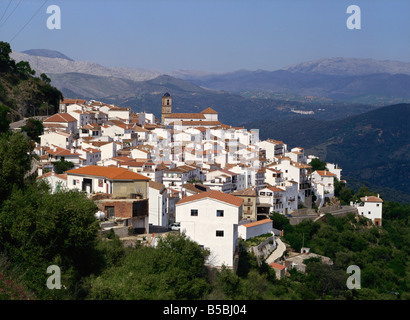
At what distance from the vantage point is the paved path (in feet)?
70.8

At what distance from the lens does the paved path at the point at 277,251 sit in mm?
21577

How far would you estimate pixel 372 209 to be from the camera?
35.2m

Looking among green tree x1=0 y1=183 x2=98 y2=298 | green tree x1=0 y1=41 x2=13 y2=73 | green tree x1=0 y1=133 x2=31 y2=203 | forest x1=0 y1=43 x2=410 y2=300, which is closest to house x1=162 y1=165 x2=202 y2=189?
forest x1=0 y1=43 x2=410 y2=300

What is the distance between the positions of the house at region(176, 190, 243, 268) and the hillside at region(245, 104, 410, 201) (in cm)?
7905

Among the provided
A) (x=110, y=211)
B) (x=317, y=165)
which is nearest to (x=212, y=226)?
(x=110, y=211)

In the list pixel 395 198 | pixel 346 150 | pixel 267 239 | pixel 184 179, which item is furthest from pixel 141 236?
pixel 346 150

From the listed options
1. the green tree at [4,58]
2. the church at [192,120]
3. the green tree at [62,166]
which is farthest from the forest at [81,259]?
the church at [192,120]

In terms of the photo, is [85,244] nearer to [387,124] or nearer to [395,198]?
[395,198]

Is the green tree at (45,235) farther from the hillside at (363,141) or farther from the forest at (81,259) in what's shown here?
the hillside at (363,141)

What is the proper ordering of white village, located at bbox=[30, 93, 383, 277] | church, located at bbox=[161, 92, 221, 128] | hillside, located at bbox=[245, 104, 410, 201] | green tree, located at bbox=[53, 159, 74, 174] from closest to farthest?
1. white village, located at bbox=[30, 93, 383, 277]
2. green tree, located at bbox=[53, 159, 74, 174]
3. church, located at bbox=[161, 92, 221, 128]
4. hillside, located at bbox=[245, 104, 410, 201]

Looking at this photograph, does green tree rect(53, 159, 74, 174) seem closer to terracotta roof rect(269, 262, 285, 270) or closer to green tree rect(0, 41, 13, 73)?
terracotta roof rect(269, 262, 285, 270)

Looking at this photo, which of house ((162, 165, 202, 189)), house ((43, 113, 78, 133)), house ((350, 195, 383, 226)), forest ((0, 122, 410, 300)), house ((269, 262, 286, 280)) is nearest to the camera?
forest ((0, 122, 410, 300))

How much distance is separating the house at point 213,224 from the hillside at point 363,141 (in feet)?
259

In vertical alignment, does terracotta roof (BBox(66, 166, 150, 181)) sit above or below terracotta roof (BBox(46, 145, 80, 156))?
below
